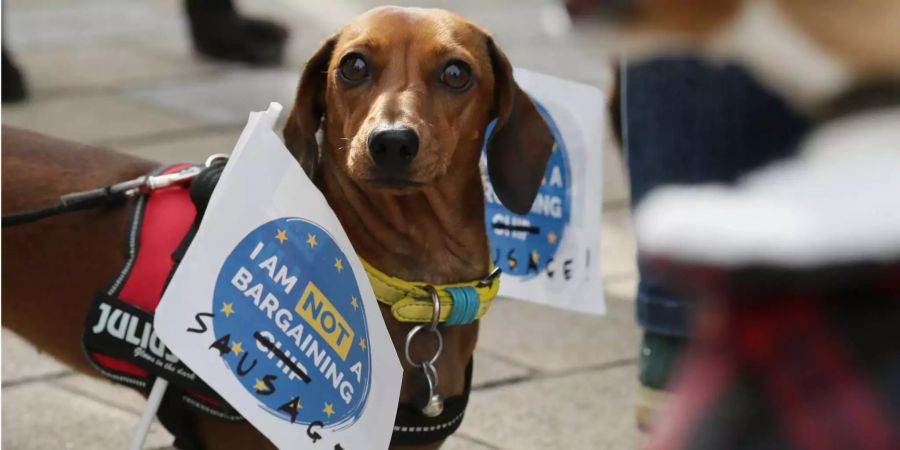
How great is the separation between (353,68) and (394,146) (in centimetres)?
26

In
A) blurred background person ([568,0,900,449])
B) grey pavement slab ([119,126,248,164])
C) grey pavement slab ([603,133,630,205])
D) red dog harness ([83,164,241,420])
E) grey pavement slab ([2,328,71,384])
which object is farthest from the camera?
grey pavement slab ([119,126,248,164])

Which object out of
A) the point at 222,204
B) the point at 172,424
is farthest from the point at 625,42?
the point at 172,424

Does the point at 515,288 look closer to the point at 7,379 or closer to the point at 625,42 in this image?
the point at 7,379

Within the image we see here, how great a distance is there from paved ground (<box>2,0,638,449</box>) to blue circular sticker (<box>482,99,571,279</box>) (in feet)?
2.27

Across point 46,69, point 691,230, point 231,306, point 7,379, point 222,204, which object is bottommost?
point 46,69

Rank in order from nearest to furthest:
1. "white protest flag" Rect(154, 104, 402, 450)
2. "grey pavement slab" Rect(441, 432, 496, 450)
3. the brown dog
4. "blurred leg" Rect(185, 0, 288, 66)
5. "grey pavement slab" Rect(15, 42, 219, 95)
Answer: "white protest flag" Rect(154, 104, 402, 450), the brown dog, "grey pavement slab" Rect(441, 432, 496, 450), "grey pavement slab" Rect(15, 42, 219, 95), "blurred leg" Rect(185, 0, 288, 66)

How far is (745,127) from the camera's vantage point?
1.10m

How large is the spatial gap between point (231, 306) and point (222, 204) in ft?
0.60

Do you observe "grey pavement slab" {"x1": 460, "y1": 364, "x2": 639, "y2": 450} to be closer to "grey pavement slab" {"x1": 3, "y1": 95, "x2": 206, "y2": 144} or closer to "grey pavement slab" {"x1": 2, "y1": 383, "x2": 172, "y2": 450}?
"grey pavement slab" {"x1": 2, "y1": 383, "x2": 172, "y2": 450}

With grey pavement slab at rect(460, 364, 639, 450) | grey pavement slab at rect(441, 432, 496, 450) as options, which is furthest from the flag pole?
grey pavement slab at rect(460, 364, 639, 450)

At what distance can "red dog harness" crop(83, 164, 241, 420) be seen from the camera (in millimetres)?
2856

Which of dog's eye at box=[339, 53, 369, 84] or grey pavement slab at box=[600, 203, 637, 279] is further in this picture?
grey pavement slab at box=[600, 203, 637, 279]

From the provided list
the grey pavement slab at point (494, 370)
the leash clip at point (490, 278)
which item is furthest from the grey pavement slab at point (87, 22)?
the leash clip at point (490, 278)

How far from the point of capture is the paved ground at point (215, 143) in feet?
12.6
